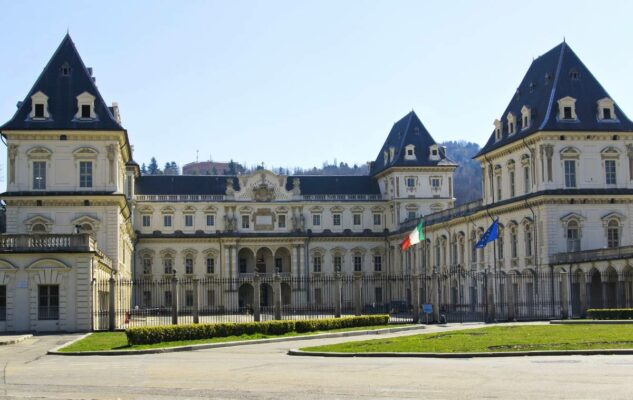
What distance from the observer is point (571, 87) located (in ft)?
229

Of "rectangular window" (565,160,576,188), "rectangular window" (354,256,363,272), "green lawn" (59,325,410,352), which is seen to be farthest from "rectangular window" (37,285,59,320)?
"rectangular window" (354,256,363,272)

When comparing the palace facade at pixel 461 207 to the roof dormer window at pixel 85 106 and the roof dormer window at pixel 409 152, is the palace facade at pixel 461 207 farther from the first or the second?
the roof dormer window at pixel 409 152

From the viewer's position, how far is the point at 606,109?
68.9 m

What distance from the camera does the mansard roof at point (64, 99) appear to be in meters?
67.3

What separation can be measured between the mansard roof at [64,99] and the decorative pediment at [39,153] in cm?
144

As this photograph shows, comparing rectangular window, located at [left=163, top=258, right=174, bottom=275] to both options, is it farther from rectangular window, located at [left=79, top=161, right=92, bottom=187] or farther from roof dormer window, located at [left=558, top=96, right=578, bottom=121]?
roof dormer window, located at [left=558, top=96, right=578, bottom=121]

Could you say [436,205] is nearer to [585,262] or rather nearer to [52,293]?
[585,262]

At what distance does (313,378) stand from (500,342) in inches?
443

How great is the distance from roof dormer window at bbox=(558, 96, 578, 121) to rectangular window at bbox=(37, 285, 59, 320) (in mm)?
37337

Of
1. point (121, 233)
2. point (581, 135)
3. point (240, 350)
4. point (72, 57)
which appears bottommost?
point (240, 350)

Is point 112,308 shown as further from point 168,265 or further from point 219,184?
point 219,184

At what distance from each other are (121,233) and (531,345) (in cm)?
4769

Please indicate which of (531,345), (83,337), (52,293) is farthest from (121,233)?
(531,345)

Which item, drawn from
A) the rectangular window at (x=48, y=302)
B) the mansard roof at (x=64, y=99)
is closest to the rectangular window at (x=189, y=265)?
the mansard roof at (x=64, y=99)
